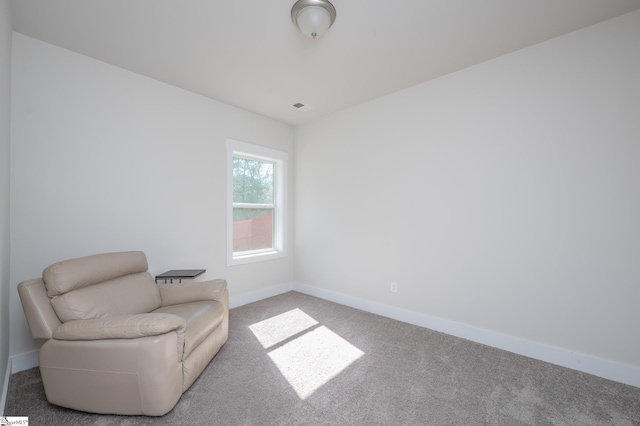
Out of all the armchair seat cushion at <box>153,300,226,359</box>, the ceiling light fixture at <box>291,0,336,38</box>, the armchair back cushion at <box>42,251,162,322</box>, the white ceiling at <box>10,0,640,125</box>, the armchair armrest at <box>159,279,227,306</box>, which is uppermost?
the white ceiling at <box>10,0,640,125</box>

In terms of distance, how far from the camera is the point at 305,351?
8.14 feet

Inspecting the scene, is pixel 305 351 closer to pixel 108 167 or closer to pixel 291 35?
pixel 108 167

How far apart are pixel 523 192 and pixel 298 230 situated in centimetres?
297

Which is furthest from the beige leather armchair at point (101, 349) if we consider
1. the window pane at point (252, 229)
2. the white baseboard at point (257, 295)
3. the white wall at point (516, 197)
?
the white wall at point (516, 197)

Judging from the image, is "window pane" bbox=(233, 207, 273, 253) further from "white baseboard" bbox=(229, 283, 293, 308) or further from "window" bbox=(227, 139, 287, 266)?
"white baseboard" bbox=(229, 283, 293, 308)

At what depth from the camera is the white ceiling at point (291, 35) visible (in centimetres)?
192

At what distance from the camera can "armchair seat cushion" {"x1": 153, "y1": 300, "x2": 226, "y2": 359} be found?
6.27 ft

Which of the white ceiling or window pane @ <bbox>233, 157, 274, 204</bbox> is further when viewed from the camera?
window pane @ <bbox>233, 157, 274, 204</bbox>

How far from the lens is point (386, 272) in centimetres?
336

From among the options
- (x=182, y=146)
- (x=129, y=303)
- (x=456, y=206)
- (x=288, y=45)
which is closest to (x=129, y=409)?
(x=129, y=303)

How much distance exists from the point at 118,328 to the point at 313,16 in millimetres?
2370

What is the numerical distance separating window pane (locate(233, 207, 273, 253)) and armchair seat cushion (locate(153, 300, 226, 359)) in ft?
4.93

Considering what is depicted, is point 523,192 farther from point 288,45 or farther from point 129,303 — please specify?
point 129,303

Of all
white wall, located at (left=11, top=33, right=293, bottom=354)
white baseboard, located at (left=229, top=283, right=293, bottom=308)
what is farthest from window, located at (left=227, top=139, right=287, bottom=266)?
white baseboard, located at (left=229, top=283, right=293, bottom=308)
